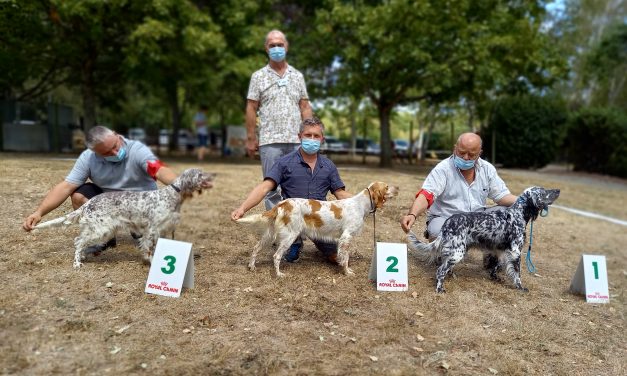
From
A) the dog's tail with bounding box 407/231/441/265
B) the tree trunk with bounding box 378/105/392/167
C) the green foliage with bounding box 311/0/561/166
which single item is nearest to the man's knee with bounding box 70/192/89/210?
the dog's tail with bounding box 407/231/441/265

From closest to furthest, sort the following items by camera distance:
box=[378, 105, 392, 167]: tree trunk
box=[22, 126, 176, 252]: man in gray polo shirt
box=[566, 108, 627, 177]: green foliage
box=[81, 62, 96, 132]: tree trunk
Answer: box=[22, 126, 176, 252]: man in gray polo shirt
box=[81, 62, 96, 132]: tree trunk
box=[378, 105, 392, 167]: tree trunk
box=[566, 108, 627, 177]: green foliage

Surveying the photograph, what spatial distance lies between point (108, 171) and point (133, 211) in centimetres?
67

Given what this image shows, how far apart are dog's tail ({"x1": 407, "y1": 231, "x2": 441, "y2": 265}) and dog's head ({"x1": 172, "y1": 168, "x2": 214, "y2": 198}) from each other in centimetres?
208

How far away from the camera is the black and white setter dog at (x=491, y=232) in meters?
4.77

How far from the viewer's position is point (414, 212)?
4758 millimetres

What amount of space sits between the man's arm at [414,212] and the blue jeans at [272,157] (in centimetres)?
152

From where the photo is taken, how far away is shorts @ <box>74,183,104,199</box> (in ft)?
16.5

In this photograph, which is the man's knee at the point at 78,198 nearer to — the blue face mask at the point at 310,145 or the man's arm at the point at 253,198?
the man's arm at the point at 253,198

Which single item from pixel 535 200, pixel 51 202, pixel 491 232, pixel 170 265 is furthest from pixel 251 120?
pixel 535 200

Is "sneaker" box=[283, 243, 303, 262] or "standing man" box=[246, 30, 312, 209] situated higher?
"standing man" box=[246, 30, 312, 209]

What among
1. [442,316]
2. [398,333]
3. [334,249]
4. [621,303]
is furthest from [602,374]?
[334,249]

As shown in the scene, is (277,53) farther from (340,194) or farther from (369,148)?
(369,148)

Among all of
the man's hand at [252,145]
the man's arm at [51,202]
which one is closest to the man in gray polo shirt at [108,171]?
the man's arm at [51,202]

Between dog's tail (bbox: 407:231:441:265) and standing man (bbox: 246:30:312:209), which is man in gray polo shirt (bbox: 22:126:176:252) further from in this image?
dog's tail (bbox: 407:231:441:265)
